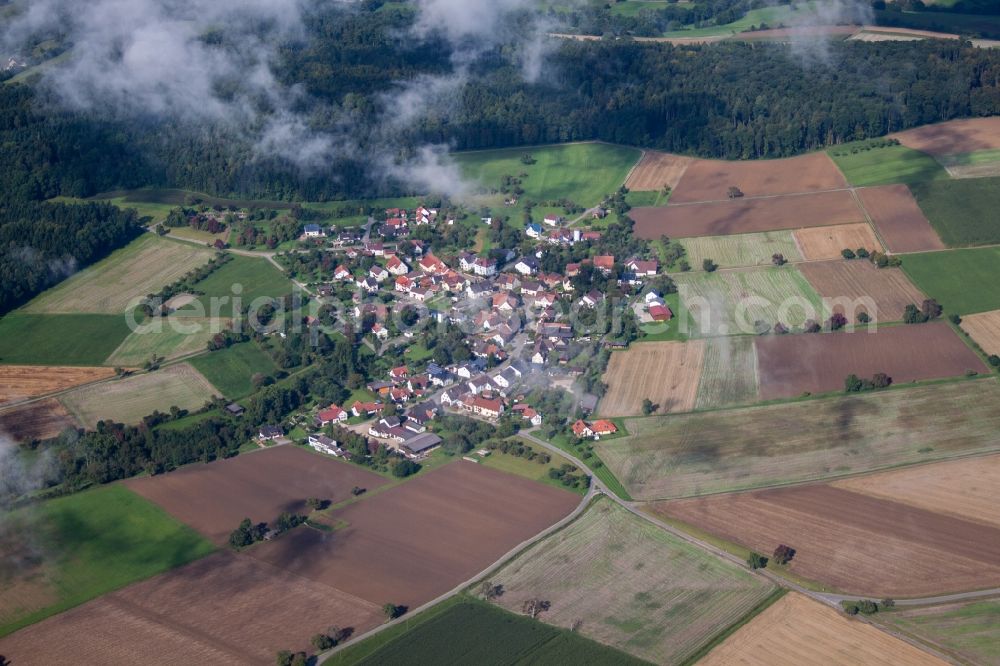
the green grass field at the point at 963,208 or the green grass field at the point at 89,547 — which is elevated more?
the green grass field at the point at 963,208

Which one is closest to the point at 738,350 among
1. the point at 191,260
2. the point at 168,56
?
the point at 191,260

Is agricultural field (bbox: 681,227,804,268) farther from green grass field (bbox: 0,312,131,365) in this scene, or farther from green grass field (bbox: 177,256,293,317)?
green grass field (bbox: 0,312,131,365)

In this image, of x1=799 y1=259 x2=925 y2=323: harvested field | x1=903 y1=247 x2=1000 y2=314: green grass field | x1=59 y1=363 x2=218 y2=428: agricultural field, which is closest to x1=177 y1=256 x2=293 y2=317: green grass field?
x1=59 y1=363 x2=218 y2=428: agricultural field

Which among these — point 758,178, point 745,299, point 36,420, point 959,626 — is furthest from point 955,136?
point 36,420

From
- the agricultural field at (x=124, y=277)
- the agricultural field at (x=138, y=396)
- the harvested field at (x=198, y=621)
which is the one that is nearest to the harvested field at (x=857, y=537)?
the harvested field at (x=198, y=621)

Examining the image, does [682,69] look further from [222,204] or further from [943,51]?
[222,204]

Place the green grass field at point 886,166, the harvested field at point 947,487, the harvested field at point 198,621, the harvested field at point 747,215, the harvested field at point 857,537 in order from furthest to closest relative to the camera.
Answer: the green grass field at point 886,166 < the harvested field at point 747,215 < the harvested field at point 947,487 < the harvested field at point 857,537 < the harvested field at point 198,621

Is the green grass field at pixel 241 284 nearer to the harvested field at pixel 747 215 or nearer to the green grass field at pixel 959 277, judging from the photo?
the harvested field at pixel 747 215
